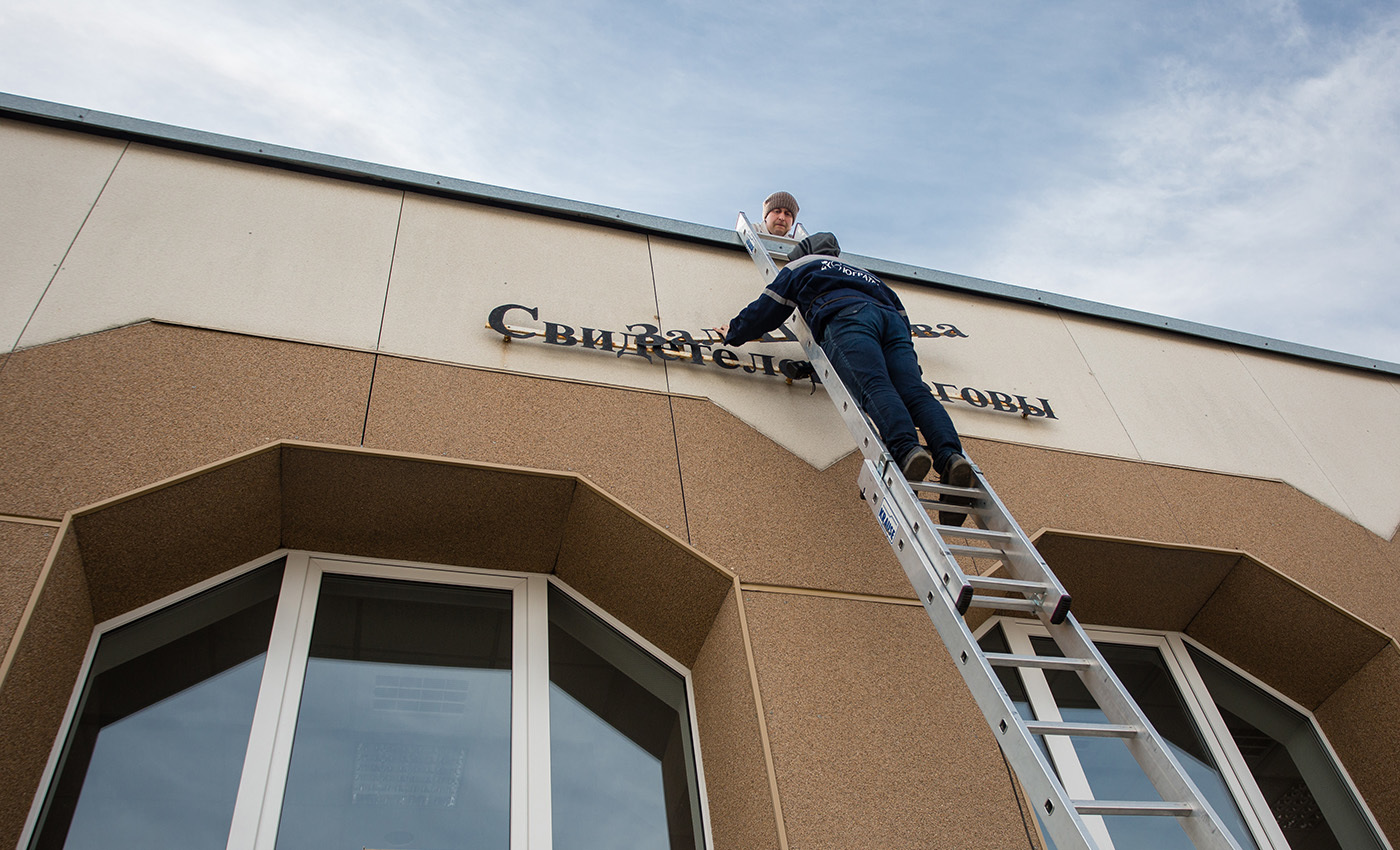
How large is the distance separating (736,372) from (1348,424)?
4232 mm

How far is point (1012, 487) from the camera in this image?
4.62 m

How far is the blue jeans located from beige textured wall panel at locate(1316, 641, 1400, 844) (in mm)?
2520

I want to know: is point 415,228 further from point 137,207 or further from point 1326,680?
point 1326,680

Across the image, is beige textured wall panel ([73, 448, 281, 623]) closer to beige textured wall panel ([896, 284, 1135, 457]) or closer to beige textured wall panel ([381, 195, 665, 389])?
beige textured wall panel ([381, 195, 665, 389])

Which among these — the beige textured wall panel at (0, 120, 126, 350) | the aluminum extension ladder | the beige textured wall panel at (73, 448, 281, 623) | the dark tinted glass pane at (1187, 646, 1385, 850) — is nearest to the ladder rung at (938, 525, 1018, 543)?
the aluminum extension ladder

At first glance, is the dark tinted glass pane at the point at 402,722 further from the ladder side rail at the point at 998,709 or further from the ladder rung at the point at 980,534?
the ladder rung at the point at 980,534

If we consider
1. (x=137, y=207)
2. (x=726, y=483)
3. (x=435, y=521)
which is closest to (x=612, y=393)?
(x=726, y=483)

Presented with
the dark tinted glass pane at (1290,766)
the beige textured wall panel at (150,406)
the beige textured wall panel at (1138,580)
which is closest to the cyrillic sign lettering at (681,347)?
the beige textured wall panel at (150,406)

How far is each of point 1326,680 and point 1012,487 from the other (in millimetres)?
1756

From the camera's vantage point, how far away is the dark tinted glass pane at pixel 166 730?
2.86 meters

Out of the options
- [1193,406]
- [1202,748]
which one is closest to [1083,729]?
[1202,748]

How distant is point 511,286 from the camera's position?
462 cm

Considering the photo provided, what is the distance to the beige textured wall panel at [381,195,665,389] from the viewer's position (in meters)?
4.24

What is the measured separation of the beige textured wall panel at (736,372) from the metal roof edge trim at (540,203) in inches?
9.2
